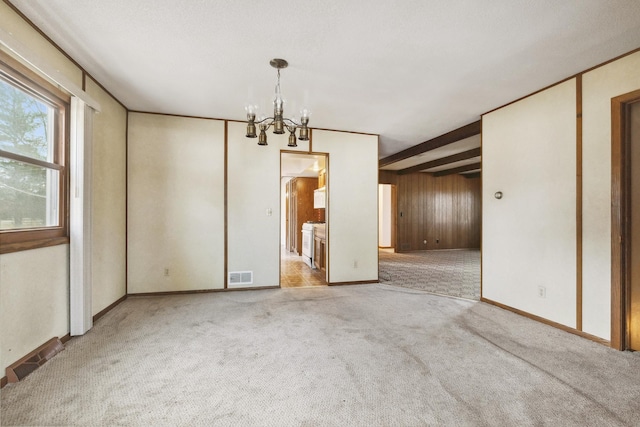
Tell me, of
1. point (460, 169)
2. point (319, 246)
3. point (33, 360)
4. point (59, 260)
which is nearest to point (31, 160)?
point (59, 260)

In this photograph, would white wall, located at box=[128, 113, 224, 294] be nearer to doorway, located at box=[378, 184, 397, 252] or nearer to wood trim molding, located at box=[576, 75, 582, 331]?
wood trim molding, located at box=[576, 75, 582, 331]

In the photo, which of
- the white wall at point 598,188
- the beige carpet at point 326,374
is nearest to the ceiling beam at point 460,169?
the white wall at point 598,188

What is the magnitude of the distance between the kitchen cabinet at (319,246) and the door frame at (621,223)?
150 inches

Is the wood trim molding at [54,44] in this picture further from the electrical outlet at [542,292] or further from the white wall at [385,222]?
the white wall at [385,222]

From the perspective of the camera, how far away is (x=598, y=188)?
2.70 meters

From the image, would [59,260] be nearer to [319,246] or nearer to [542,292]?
[319,246]

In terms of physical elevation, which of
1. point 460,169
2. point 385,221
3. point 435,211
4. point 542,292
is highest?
point 460,169

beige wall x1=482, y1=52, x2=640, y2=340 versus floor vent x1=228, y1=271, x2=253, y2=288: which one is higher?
beige wall x1=482, y1=52, x2=640, y2=340

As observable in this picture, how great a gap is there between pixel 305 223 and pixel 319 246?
4.44ft

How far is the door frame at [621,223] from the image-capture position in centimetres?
252

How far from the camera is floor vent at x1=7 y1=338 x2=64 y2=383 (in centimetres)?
196

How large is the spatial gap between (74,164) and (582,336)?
509 centimetres

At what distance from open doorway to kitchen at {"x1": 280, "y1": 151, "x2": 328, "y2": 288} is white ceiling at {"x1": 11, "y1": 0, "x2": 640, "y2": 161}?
170 cm

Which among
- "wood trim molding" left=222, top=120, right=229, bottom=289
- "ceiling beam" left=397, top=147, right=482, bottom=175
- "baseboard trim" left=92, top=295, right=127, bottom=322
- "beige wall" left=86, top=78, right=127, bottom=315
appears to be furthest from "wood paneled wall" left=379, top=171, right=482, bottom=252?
"baseboard trim" left=92, top=295, right=127, bottom=322
